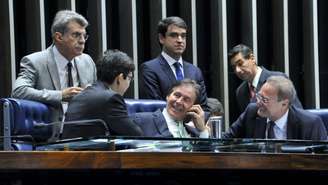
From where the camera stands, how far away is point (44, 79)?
4.57 m

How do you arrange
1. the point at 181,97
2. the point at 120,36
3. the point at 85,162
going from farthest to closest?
the point at 120,36, the point at 181,97, the point at 85,162

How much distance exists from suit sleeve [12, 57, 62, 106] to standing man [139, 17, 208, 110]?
911mm

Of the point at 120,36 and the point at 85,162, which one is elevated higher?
the point at 120,36

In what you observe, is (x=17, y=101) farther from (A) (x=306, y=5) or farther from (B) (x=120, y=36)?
(A) (x=306, y=5)

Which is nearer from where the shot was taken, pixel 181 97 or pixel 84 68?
pixel 181 97

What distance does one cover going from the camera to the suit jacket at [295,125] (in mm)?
3910

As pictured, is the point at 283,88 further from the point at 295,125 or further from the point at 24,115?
the point at 24,115

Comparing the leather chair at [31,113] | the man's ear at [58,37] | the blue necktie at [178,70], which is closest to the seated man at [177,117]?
the leather chair at [31,113]

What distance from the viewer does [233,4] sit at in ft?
27.6

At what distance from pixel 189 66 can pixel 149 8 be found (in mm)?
2731

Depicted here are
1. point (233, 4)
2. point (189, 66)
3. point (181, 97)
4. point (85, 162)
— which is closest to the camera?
point (85, 162)

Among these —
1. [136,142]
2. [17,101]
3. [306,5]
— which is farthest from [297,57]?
[136,142]

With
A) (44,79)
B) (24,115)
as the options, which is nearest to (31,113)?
(24,115)

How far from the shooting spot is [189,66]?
17.7ft
